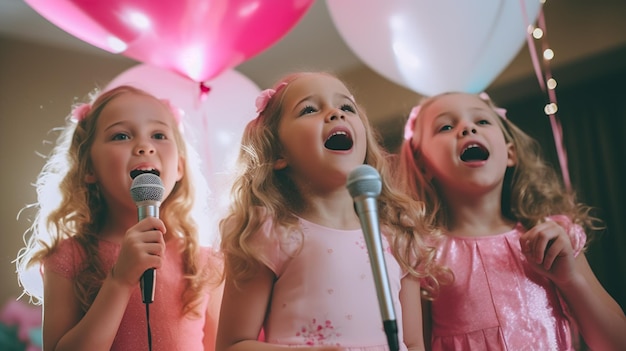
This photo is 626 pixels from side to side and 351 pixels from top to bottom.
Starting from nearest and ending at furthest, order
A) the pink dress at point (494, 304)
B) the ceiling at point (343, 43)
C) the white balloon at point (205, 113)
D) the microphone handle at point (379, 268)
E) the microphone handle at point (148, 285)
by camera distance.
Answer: the microphone handle at point (379, 268) → the microphone handle at point (148, 285) → the pink dress at point (494, 304) → the white balloon at point (205, 113) → the ceiling at point (343, 43)

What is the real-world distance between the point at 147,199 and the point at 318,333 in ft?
0.93

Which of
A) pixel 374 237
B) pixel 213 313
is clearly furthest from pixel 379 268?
pixel 213 313

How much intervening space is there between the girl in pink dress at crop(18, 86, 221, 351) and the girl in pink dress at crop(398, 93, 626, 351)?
39 centimetres

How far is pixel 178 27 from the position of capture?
1.11m

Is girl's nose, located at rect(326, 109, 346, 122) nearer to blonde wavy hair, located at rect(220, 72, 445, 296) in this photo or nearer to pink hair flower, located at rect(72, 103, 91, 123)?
blonde wavy hair, located at rect(220, 72, 445, 296)

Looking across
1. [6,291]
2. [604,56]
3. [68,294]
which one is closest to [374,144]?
[68,294]

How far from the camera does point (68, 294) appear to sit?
38.0 inches

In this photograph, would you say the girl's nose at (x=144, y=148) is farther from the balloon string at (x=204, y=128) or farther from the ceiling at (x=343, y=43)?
the ceiling at (x=343, y=43)

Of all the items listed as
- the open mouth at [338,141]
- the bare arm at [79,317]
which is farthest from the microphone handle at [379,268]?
the bare arm at [79,317]

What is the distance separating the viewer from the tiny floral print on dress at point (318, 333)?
90cm

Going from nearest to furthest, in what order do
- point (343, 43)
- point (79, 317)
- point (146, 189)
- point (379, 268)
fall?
A: point (379, 268) → point (146, 189) → point (79, 317) → point (343, 43)

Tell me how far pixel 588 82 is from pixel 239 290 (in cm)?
124

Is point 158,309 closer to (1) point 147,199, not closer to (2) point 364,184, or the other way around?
(1) point 147,199

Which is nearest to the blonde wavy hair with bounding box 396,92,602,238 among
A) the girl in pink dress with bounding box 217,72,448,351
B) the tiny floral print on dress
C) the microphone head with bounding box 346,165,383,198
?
the girl in pink dress with bounding box 217,72,448,351
